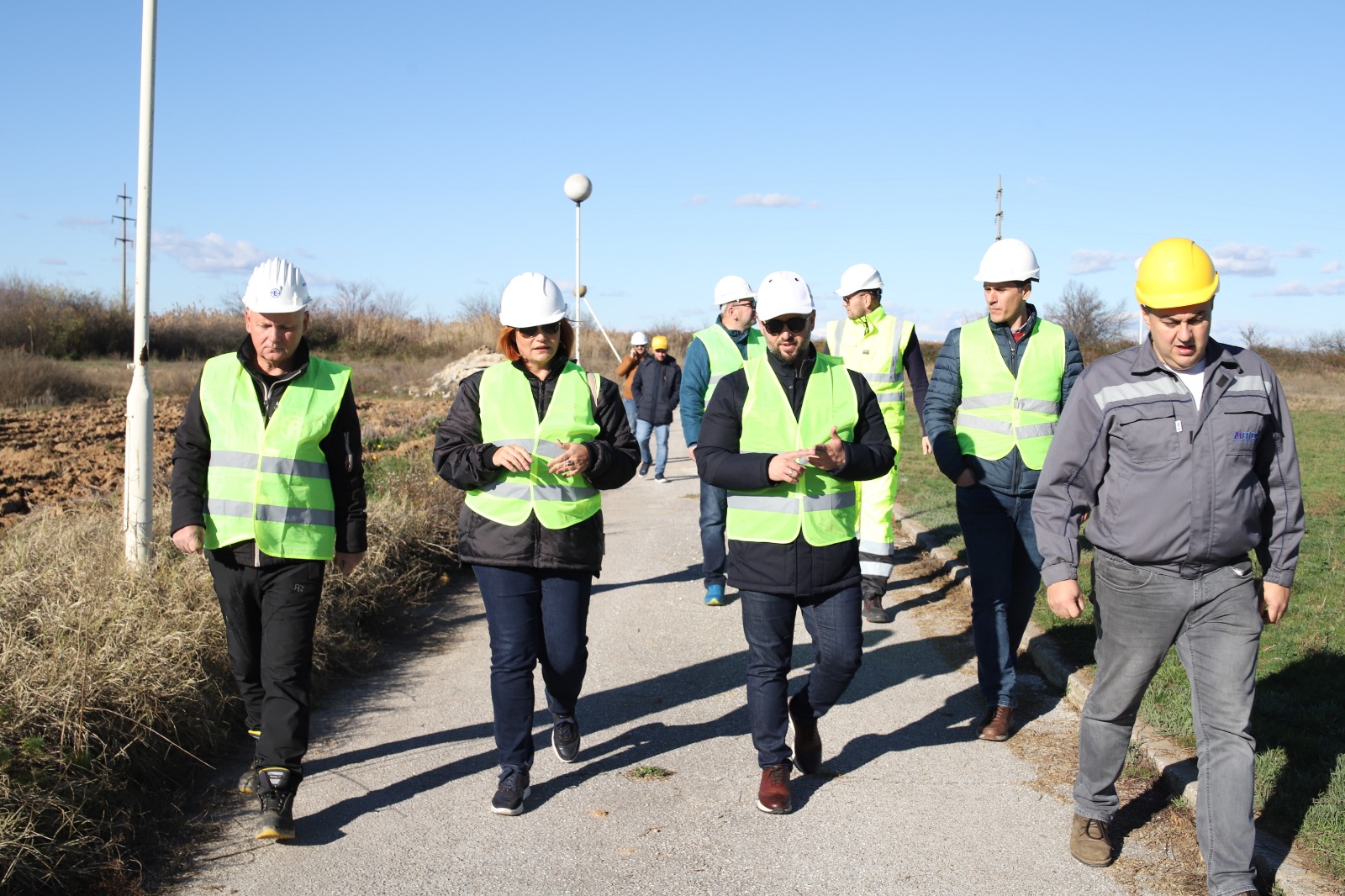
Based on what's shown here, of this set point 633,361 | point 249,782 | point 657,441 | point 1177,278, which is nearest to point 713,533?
point 249,782

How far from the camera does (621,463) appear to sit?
16.0 feet

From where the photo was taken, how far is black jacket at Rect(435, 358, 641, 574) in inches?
187

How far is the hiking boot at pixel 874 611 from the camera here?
26.0 feet

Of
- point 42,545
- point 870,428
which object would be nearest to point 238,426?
point 870,428

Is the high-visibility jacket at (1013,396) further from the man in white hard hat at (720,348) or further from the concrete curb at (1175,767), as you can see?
the man in white hard hat at (720,348)

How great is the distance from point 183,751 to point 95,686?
44cm

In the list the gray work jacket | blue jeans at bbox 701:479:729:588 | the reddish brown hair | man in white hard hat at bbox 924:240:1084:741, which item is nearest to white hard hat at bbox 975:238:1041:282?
man in white hard hat at bbox 924:240:1084:741

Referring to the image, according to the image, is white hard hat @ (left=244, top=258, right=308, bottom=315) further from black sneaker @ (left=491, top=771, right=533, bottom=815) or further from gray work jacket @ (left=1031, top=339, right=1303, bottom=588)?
gray work jacket @ (left=1031, top=339, right=1303, bottom=588)

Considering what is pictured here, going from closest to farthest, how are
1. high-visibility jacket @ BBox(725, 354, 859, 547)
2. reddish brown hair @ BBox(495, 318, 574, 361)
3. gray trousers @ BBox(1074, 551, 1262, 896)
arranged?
gray trousers @ BBox(1074, 551, 1262, 896) < high-visibility jacket @ BBox(725, 354, 859, 547) < reddish brown hair @ BBox(495, 318, 574, 361)

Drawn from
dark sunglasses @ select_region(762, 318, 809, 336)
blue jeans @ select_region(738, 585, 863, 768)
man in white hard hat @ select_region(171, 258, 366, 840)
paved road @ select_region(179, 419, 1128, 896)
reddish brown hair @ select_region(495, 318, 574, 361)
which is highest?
dark sunglasses @ select_region(762, 318, 809, 336)

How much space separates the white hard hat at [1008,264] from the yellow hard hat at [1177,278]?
183 centimetres

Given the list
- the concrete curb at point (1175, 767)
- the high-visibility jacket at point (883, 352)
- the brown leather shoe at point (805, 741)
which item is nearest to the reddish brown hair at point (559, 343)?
the brown leather shoe at point (805, 741)

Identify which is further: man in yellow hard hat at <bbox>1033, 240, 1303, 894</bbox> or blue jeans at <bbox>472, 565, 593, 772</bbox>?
blue jeans at <bbox>472, 565, 593, 772</bbox>

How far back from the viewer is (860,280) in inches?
311
